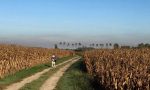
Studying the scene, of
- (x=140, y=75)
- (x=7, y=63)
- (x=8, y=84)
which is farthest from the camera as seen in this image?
(x=7, y=63)

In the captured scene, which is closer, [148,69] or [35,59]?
[148,69]

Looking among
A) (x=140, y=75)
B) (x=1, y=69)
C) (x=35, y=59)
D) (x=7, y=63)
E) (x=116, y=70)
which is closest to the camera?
(x=140, y=75)

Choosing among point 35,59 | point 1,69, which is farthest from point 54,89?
point 35,59

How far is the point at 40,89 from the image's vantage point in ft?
84.1

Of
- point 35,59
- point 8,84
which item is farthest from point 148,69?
point 35,59

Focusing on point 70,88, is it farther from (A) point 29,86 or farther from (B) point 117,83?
(B) point 117,83

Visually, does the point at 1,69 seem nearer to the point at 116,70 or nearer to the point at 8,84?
the point at 8,84

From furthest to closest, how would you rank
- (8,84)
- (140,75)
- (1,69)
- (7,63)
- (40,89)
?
(7,63), (1,69), (8,84), (40,89), (140,75)

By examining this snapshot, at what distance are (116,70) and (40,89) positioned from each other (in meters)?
5.77

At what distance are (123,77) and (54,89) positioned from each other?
6486 mm

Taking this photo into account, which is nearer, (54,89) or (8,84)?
(54,89)

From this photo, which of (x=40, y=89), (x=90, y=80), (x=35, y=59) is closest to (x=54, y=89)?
(x=40, y=89)

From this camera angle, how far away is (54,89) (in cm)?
2570

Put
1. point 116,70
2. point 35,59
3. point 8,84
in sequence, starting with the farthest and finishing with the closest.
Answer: point 35,59
point 8,84
point 116,70
